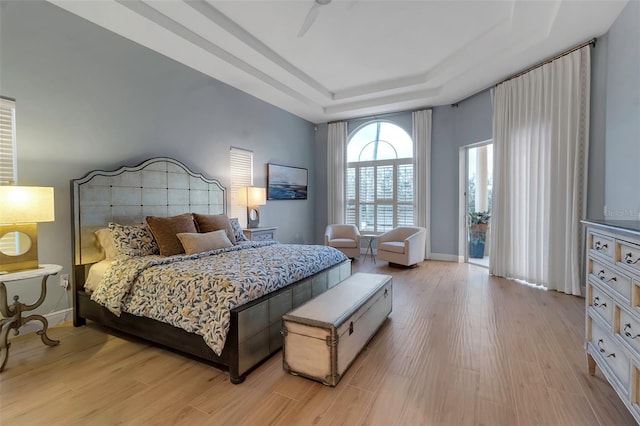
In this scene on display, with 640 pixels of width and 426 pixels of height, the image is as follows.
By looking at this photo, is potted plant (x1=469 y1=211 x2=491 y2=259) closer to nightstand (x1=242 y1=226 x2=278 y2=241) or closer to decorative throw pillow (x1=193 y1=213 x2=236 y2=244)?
nightstand (x1=242 y1=226 x2=278 y2=241)

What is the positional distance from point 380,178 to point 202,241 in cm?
452

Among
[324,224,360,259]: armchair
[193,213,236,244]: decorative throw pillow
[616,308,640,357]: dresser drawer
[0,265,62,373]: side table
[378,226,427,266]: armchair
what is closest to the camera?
[616,308,640,357]: dresser drawer

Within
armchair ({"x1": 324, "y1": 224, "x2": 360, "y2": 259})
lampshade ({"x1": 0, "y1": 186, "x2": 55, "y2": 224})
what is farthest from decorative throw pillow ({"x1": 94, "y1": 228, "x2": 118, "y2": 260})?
armchair ({"x1": 324, "y1": 224, "x2": 360, "y2": 259})

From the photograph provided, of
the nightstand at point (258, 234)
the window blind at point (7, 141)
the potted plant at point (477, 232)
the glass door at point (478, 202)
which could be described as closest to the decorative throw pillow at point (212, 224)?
the nightstand at point (258, 234)

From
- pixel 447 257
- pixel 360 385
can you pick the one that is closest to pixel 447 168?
pixel 447 257

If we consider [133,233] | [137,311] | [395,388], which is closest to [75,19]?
[133,233]

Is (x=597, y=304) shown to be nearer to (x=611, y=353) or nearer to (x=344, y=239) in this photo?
(x=611, y=353)

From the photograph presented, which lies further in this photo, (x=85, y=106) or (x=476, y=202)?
(x=476, y=202)

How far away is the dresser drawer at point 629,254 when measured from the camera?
4.61 feet

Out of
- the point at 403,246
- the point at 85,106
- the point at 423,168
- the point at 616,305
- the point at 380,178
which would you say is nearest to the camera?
the point at 616,305

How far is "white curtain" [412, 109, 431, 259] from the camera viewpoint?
612cm

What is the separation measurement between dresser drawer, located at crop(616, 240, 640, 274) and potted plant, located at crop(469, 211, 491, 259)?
15.5 feet

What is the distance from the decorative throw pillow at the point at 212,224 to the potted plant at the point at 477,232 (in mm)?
4776

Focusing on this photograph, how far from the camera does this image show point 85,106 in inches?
123
